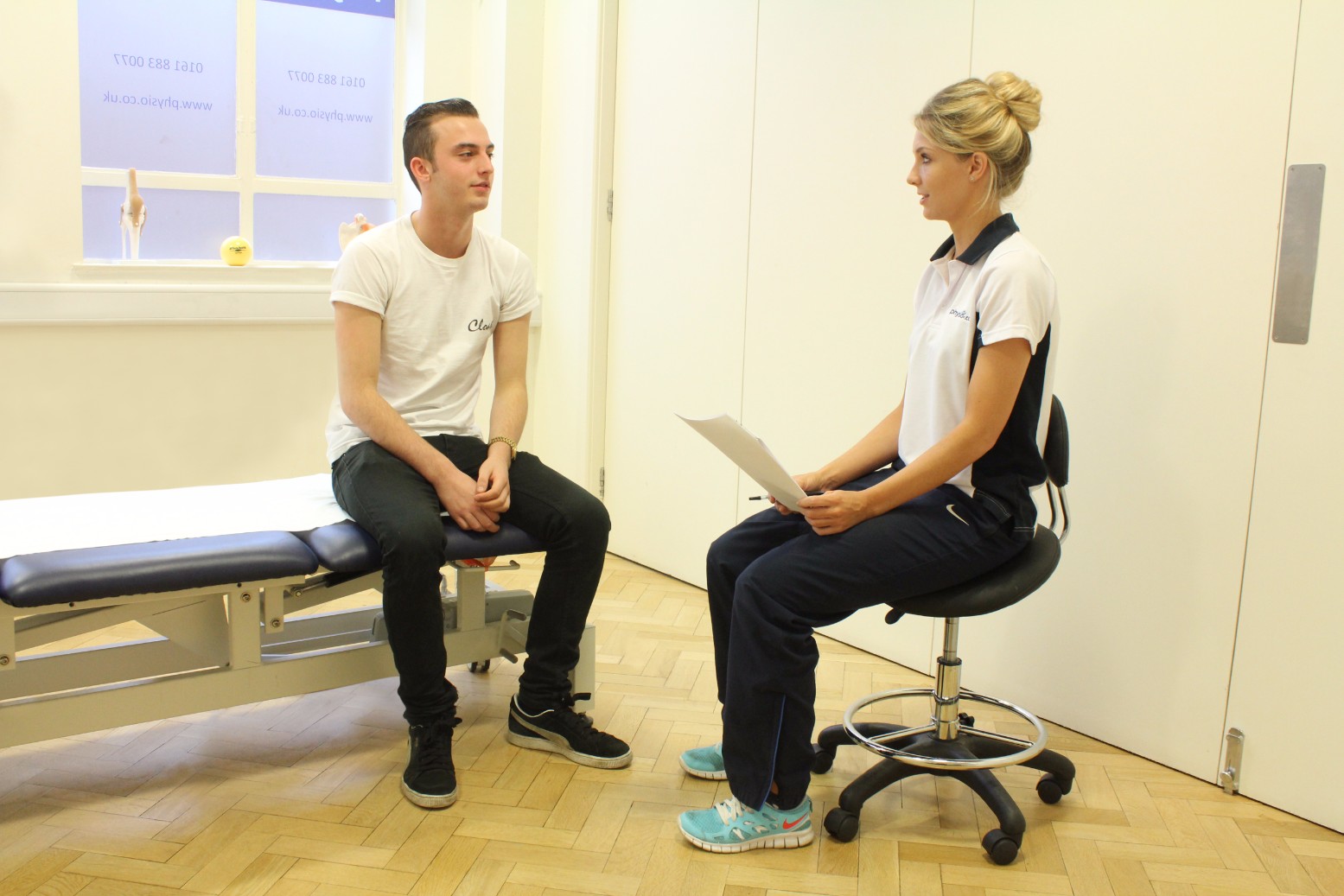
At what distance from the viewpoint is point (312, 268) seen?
13.9ft

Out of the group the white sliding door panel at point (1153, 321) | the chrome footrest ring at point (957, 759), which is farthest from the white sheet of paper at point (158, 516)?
the white sliding door panel at point (1153, 321)

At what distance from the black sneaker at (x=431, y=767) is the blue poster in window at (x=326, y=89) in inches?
109

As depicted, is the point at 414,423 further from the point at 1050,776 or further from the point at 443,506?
the point at 1050,776

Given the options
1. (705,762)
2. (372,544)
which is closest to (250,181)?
(372,544)

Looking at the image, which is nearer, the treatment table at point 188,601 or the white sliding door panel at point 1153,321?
the treatment table at point 188,601

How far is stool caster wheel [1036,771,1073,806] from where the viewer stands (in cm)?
230

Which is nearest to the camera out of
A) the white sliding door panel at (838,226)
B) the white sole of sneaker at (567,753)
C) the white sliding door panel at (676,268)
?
the white sole of sneaker at (567,753)

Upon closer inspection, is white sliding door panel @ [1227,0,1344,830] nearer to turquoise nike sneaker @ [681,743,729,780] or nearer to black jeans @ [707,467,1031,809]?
black jeans @ [707,467,1031,809]

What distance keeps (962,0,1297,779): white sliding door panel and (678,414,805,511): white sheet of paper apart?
2.82 ft

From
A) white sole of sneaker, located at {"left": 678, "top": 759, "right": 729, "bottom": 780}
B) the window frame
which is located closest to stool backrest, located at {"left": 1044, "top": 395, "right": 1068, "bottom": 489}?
white sole of sneaker, located at {"left": 678, "top": 759, "right": 729, "bottom": 780}

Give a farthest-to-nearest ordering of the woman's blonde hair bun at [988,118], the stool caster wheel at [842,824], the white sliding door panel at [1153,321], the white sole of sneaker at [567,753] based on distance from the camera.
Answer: the white sole of sneaker at [567,753]
the white sliding door panel at [1153,321]
the stool caster wheel at [842,824]
the woman's blonde hair bun at [988,118]

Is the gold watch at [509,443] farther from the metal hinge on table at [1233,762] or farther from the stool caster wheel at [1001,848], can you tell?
the metal hinge on table at [1233,762]

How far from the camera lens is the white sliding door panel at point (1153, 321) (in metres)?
2.29

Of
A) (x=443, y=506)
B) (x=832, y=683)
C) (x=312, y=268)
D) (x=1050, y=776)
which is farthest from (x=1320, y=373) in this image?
(x=312, y=268)
